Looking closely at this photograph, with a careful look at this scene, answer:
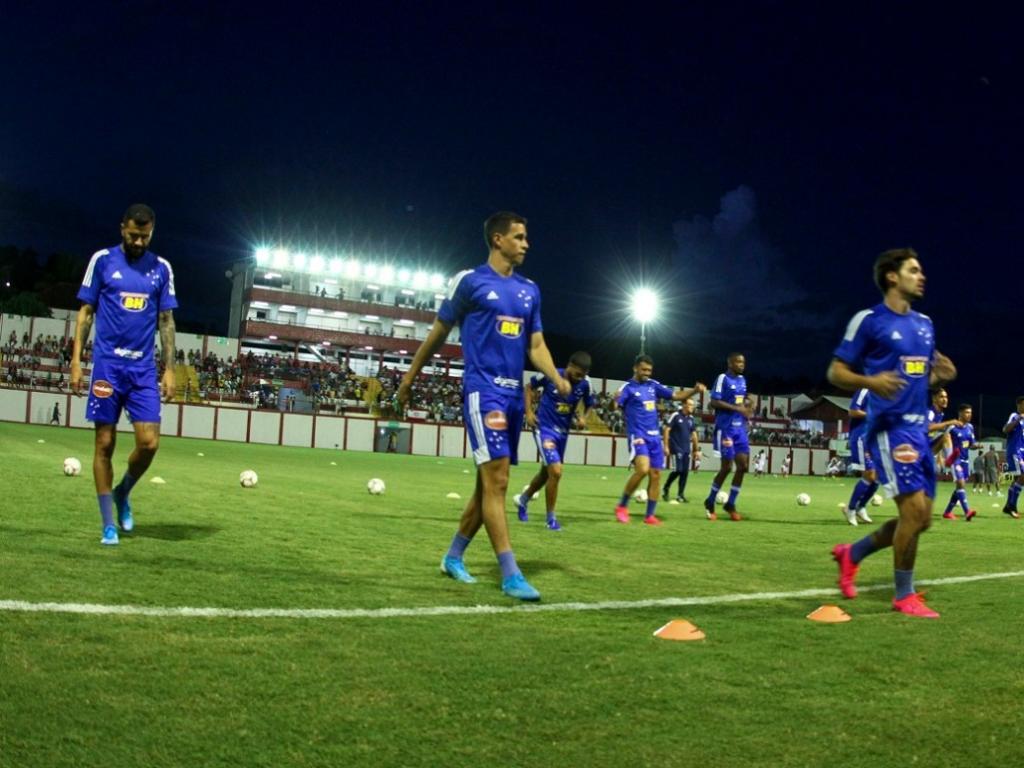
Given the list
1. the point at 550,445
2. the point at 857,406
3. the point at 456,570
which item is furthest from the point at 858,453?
the point at 456,570

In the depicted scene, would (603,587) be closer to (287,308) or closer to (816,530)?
(816,530)

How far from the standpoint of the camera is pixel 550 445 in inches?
486

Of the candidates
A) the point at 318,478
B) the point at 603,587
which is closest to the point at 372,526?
the point at 603,587

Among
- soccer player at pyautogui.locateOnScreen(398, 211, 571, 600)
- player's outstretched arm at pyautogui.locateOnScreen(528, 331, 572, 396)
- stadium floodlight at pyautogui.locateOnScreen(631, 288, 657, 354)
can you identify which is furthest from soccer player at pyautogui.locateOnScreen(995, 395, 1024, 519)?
stadium floodlight at pyautogui.locateOnScreen(631, 288, 657, 354)

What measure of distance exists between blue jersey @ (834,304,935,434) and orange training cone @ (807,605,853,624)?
1.34 metres

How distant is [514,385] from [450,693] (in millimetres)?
2982

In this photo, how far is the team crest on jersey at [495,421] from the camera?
6043 mm

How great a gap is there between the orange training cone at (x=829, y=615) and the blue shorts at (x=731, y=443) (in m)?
9.21

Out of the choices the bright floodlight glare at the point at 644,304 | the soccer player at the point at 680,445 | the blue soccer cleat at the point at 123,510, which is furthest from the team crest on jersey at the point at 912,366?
the bright floodlight glare at the point at 644,304

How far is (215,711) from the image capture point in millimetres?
3119

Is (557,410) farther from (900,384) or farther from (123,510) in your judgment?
(900,384)

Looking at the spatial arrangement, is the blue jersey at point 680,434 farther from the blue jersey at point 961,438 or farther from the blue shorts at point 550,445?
the blue shorts at point 550,445

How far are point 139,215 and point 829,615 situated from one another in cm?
572

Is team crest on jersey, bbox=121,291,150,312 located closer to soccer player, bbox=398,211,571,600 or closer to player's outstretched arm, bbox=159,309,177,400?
player's outstretched arm, bbox=159,309,177,400
